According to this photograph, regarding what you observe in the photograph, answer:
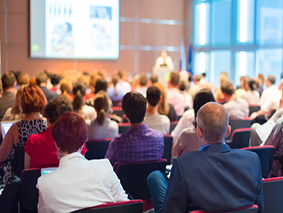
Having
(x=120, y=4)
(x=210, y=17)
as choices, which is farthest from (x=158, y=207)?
(x=210, y=17)

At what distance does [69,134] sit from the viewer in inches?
75.5

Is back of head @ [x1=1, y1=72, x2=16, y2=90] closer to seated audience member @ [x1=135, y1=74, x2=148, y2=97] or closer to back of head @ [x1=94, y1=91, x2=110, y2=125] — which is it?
back of head @ [x1=94, y1=91, x2=110, y2=125]

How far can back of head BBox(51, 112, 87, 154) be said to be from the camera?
191 centimetres

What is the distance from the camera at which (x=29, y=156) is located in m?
2.74

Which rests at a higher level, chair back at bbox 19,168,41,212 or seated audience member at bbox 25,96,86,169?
seated audience member at bbox 25,96,86,169

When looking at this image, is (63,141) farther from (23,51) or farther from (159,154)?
(23,51)

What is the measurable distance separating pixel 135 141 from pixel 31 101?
1101 millimetres

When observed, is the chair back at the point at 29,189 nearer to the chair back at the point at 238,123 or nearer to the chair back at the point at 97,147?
the chair back at the point at 97,147

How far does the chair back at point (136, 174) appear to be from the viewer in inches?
108

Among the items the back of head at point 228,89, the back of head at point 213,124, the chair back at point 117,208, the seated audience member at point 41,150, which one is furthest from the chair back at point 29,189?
the back of head at point 228,89

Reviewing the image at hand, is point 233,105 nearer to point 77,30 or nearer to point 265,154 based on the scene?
point 265,154

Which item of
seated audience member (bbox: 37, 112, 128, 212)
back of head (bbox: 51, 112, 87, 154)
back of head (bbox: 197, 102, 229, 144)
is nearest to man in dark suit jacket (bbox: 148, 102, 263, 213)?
back of head (bbox: 197, 102, 229, 144)

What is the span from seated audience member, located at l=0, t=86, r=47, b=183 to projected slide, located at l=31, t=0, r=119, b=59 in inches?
361

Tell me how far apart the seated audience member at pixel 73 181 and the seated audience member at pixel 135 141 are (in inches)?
42.5
